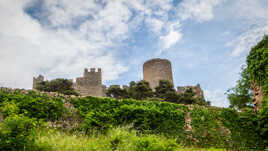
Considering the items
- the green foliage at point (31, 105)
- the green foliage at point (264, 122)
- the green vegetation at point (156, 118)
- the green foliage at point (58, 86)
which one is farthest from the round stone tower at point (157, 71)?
the green foliage at point (31, 105)

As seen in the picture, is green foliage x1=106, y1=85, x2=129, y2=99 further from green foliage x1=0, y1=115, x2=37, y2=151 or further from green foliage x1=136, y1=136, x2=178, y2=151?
green foliage x1=0, y1=115, x2=37, y2=151

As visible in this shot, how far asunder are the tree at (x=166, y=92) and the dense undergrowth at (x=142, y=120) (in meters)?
5.90

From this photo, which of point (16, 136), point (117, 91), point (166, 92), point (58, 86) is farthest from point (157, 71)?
point (16, 136)

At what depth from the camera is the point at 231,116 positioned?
1021 centimetres

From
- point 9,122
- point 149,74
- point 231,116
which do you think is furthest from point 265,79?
point 149,74

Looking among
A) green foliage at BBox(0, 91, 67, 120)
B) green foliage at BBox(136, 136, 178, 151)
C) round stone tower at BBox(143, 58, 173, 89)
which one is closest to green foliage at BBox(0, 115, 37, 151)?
green foliage at BBox(136, 136, 178, 151)

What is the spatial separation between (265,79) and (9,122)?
9665mm

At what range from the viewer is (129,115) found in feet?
28.2

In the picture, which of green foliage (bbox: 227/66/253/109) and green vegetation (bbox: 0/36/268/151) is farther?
green foliage (bbox: 227/66/253/109)

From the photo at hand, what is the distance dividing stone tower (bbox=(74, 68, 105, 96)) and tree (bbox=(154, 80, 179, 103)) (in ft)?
20.8

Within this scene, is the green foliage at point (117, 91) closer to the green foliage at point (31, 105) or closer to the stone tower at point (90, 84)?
the stone tower at point (90, 84)

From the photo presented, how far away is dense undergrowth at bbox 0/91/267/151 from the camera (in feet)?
22.8

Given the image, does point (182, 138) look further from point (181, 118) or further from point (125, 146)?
point (125, 146)

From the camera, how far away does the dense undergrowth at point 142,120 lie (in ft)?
22.8
